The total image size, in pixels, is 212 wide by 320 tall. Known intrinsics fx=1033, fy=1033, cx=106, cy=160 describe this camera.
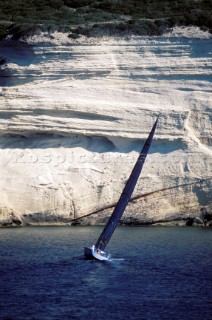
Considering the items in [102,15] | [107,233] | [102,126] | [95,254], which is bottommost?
[95,254]

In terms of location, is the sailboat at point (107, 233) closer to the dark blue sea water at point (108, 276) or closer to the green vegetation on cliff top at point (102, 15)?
the dark blue sea water at point (108, 276)

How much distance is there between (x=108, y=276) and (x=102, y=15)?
2458cm

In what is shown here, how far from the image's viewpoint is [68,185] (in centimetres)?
4650

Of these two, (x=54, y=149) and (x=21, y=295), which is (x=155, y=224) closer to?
(x=54, y=149)

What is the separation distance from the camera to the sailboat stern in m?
36.1

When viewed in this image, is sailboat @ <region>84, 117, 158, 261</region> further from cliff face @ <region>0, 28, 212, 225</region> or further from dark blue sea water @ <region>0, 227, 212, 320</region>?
cliff face @ <region>0, 28, 212, 225</region>

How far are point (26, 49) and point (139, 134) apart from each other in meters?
6.74

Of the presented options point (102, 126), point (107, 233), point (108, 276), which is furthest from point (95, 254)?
point (102, 126)

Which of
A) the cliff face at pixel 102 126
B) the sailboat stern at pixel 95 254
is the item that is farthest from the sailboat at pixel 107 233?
the cliff face at pixel 102 126

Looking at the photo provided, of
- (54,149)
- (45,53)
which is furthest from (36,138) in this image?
(45,53)

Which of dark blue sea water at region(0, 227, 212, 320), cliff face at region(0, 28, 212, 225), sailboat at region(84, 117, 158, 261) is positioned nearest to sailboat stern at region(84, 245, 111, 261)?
sailboat at region(84, 117, 158, 261)

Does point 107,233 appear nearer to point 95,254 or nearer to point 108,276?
point 95,254

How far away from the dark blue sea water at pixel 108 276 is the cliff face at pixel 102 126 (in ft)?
8.27

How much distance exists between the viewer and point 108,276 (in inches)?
1300
